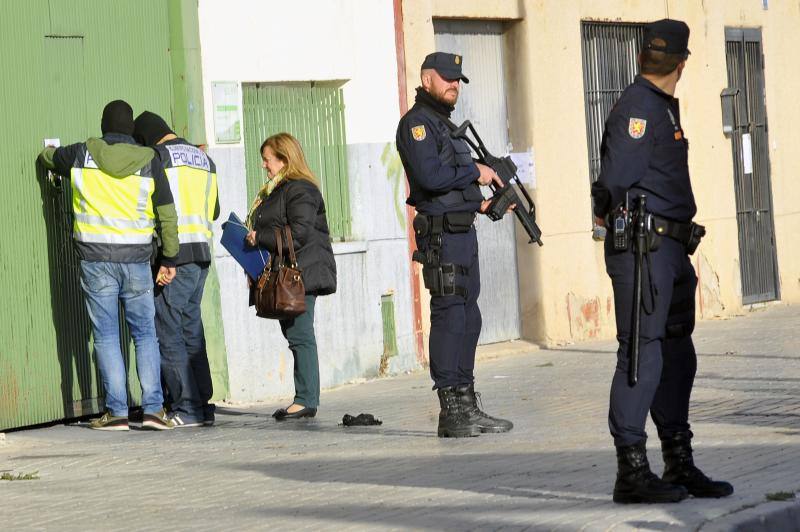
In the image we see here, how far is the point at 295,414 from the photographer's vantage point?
1138 cm

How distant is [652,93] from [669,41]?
0.23 meters

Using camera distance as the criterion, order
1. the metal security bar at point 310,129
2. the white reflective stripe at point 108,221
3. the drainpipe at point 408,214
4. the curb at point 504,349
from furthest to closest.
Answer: the curb at point 504,349, the drainpipe at point 408,214, the metal security bar at point 310,129, the white reflective stripe at point 108,221

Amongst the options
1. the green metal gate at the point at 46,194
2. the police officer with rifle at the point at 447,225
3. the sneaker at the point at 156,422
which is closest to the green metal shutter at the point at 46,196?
the green metal gate at the point at 46,194

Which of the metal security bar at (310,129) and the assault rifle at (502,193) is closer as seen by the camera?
the assault rifle at (502,193)

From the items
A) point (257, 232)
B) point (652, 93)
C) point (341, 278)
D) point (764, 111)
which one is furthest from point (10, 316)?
point (764, 111)

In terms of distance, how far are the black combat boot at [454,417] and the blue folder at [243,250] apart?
6.57ft

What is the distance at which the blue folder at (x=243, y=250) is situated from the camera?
37.3 feet

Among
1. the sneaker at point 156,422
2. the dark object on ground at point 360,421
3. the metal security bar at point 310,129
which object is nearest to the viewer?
the dark object on ground at point 360,421

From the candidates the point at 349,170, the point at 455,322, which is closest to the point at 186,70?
the point at 349,170

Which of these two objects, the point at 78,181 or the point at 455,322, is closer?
the point at 455,322

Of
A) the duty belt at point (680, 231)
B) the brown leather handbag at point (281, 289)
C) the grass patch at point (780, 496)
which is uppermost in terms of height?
the duty belt at point (680, 231)

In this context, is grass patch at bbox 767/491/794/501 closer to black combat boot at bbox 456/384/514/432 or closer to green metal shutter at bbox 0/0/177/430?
black combat boot at bbox 456/384/514/432

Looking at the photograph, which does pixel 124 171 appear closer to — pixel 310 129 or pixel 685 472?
pixel 310 129

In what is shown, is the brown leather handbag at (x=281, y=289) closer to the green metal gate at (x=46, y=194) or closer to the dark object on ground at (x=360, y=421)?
the dark object on ground at (x=360, y=421)
